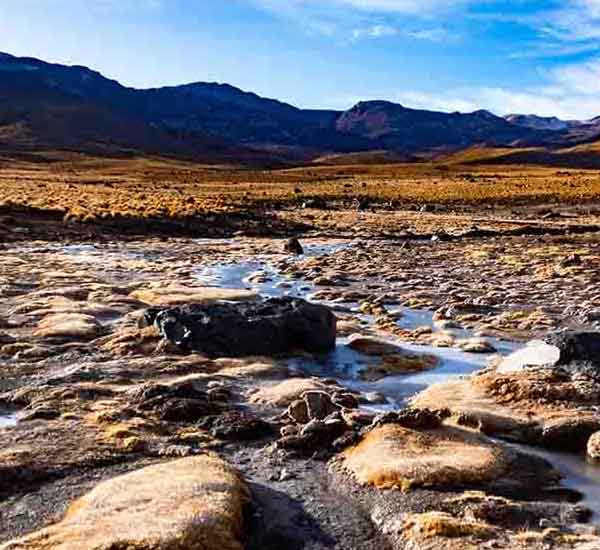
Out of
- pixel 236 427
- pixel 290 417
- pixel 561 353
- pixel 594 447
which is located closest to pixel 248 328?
pixel 290 417

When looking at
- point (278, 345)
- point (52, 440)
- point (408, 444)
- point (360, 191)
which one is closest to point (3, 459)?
point (52, 440)

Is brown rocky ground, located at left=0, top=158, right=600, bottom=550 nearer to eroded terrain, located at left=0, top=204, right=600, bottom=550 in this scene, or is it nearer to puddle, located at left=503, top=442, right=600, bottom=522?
eroded terrain, located at left=0, top=204, right=600, bottom=550

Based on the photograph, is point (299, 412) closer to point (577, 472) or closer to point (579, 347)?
point (577, 472)

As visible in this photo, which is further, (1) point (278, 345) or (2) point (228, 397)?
(1) point (278, 345)

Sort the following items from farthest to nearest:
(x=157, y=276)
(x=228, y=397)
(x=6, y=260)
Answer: (x=6, y=260)
(x=157, y=276)
(x=228, y=397)

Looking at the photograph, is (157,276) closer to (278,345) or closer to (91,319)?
(91,319)

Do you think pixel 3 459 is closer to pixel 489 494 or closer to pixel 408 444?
pixel 408 444

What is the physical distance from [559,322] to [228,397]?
10.2 m

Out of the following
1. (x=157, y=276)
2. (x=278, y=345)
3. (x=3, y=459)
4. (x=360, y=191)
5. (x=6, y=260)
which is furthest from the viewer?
(x=360, y=191)

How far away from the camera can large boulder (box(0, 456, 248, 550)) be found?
27.8 feet

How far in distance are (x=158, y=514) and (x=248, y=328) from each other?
9.12 metres

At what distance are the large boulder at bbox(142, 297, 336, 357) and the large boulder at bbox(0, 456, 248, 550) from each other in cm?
701

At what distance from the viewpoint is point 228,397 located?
14.8 meters

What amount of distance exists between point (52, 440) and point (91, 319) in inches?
350
